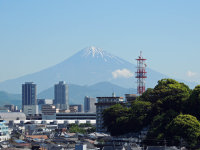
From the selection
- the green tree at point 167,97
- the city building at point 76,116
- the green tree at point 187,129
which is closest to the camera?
the green tree at point 187,129

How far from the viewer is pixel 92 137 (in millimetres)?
91000

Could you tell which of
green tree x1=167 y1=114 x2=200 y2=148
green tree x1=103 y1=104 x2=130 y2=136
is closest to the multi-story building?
green tree x1=103 y1=104 x2=130 y2=136

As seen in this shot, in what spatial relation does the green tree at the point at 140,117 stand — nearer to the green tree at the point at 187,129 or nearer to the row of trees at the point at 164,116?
the row of trees at the point at 164,116

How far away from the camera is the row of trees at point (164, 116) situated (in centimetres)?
6462

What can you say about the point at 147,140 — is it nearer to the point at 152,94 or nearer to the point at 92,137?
the point at 152,94

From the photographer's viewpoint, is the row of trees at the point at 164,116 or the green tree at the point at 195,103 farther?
the green tree at the point at 195,103

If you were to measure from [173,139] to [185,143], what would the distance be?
144 cm

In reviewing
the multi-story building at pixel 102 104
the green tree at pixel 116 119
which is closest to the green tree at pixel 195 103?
the green tree at pixel 116 119

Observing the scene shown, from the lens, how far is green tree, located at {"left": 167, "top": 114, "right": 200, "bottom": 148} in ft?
209

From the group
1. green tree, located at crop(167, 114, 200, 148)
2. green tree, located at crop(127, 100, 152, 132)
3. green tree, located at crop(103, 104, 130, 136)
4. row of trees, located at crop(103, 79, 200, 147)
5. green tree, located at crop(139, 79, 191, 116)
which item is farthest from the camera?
green tree, located at crop(103, 104, 130, 136)

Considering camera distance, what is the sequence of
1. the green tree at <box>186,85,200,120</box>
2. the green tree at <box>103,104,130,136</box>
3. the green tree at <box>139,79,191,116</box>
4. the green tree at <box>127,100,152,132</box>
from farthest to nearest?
the green tree at <box>103,104,130,136</box>, the green tree at <box>127,100,152,132</box>, the green tree at <box>139,79,191,116</box>, the green tree at <box>186,85,200,120</box>

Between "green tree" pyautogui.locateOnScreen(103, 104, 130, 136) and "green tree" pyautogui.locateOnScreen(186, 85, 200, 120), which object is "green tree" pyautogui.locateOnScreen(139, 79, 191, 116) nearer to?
"green tree" pyautogui.locateOnScreen(186, 85, 200, 120)

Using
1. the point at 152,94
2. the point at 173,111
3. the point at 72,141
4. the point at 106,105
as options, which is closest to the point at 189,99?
the point at 173,111

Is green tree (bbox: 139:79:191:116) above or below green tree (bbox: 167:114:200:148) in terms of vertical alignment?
above
